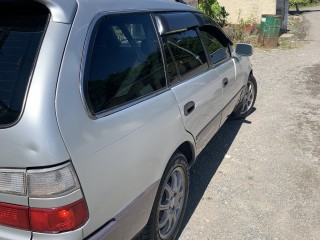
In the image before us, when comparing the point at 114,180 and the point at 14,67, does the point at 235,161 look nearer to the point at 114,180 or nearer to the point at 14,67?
the point at 114,180

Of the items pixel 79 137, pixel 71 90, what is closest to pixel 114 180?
pixel 79 137

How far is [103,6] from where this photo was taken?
7.09 ft

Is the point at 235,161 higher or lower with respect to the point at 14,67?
lower

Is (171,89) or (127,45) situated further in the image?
(171,89)

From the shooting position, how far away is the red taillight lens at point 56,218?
67.6 inches

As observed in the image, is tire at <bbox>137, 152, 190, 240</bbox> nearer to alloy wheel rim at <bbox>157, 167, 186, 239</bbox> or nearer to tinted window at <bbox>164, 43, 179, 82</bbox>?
alloy wheel rim at <bbox>157, 167, 186, 239</bbox>

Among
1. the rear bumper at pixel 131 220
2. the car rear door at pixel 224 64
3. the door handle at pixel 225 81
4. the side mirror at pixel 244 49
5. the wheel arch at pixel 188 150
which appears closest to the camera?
the rear bumper at pixel 131 220

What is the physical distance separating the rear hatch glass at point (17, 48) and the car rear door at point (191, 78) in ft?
3.84

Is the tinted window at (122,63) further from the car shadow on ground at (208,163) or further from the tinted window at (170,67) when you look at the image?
the car shadow on ground at (208,163)

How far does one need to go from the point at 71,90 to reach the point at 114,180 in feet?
1.79

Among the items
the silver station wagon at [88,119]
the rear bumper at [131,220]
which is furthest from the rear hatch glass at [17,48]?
the rear bumper at [131,220]

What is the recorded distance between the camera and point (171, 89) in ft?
9.05

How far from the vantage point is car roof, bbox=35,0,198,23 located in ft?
6.01

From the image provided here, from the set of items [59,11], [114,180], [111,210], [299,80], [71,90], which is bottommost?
[299,80]
